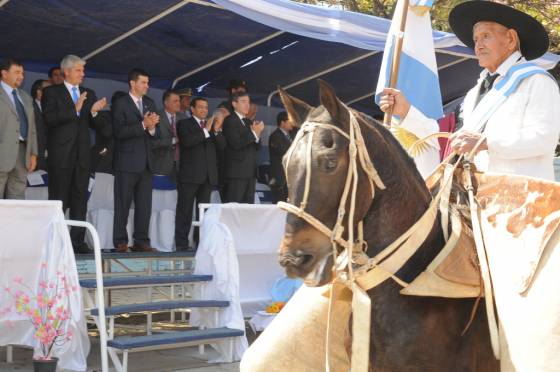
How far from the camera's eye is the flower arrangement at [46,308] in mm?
6684

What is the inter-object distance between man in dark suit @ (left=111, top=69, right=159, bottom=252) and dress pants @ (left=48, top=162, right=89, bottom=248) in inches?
16.8

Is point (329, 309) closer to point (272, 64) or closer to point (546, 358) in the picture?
point (546, 358)

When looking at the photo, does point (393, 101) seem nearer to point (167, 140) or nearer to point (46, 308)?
point (46, 308)

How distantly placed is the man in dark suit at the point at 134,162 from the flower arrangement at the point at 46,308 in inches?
110

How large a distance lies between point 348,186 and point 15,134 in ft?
20.8

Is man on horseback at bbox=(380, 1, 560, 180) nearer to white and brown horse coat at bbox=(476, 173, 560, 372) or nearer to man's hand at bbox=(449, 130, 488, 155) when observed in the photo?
man's hand at bbox=(449, 130, 488, 155)

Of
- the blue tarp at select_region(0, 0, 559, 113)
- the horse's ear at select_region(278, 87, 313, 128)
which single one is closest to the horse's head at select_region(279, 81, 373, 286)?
the horse's ear at select_region(278, 87, 313, 128)

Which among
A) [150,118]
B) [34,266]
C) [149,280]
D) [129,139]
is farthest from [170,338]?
[150,118]

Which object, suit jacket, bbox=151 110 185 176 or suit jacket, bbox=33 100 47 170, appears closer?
suit jacket, bbox=33 100 47 170

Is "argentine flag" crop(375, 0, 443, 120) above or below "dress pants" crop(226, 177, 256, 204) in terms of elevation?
above

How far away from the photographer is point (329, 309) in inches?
148

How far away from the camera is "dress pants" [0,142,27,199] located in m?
8.94

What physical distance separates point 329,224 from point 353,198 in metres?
0.14

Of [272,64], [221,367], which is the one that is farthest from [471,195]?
[272,64]
